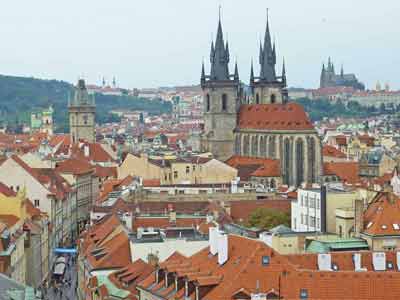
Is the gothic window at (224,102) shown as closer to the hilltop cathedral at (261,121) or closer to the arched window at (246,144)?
the hilltop cathedral at (261,121)

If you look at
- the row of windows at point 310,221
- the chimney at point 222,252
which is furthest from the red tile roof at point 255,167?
the chimney at point 222,252

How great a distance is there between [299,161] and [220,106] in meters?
17.7

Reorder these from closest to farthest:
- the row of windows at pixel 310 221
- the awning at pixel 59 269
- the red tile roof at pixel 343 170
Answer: the row of windows at pixel 310 221 < the awning at pixel 59 269 < the red tile roof at pixel 343 170

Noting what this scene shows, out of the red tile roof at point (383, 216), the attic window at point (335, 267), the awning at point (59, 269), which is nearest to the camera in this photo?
the attic window at point (335, 267)

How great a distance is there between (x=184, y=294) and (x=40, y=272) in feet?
134

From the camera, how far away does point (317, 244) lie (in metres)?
64.9

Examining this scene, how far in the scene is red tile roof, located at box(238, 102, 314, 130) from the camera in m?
166

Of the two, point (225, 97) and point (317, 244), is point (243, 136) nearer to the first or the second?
point (225, 97)

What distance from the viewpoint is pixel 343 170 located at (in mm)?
164250

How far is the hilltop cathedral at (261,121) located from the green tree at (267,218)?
200 feet

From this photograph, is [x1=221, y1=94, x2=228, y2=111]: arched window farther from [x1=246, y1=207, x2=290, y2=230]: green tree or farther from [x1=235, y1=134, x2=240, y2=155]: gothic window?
[x1=246, y1=207, x2=290, y2=230]: green tree

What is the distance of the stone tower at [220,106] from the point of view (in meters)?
174

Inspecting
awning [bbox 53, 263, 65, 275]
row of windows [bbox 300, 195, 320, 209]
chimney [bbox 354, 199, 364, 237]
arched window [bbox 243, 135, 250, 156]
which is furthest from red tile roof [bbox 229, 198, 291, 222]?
arched window [bbox 243, 135, 250, 156]

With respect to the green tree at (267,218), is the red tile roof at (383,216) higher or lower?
higher
